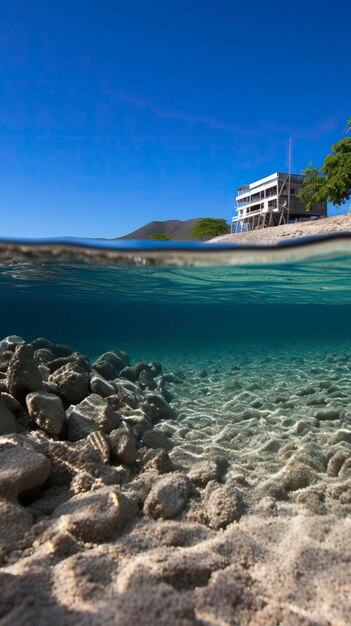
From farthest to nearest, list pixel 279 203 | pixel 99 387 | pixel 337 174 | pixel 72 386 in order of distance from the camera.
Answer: pixel 279 203 < pixel 337 174 < pixel 99 387 < pixel 72 386

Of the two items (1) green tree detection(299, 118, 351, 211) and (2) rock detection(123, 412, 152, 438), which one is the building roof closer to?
(1) green tree detection(299, 118, 351, 211)

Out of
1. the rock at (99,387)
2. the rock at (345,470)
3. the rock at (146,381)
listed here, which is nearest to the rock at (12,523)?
the rock at (99,387)

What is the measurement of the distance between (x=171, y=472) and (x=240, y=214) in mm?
97114

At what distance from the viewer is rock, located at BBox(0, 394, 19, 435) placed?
13.2 feet

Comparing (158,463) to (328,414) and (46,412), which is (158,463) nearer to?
(46,412)

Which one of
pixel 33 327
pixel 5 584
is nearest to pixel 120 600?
pixel 5 584

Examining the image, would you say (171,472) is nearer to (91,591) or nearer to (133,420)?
(133,420)

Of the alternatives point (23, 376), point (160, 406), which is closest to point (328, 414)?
point (160, 406)

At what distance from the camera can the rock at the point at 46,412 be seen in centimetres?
431

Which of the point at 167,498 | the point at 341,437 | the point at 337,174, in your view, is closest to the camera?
the point at 167,498

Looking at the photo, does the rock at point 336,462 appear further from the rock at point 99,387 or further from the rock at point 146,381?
the rock at point 146,381

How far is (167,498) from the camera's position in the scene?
3.26 meters

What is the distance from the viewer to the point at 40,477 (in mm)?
3174

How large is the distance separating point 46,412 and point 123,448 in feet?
3.49
